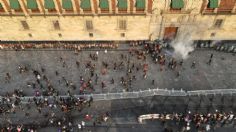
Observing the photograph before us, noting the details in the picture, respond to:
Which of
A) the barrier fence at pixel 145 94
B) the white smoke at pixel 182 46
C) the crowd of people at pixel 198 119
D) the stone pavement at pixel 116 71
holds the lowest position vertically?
the crowd of people at pixel 198 119

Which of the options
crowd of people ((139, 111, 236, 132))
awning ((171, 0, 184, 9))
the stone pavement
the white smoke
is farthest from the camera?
the white smoke

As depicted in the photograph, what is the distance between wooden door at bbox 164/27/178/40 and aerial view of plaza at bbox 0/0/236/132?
0.16m

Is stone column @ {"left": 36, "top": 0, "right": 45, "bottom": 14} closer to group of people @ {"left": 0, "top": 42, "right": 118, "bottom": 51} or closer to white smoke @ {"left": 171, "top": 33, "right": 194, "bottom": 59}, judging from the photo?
group of people @ {"left": 0, "top": 42, "right": 118, "bottom": 51}

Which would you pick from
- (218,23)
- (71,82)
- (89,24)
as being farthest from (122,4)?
(218,23)

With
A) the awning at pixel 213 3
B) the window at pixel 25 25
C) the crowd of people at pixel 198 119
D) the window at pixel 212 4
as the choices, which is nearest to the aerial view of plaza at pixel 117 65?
the window at pixel 25 25

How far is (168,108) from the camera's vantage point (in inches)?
2103

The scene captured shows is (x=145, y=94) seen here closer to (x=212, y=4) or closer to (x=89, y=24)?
(x=89, y=24)

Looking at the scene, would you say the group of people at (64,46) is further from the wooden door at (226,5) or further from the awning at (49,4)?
the wooden door at (226,5)

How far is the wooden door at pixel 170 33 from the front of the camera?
59.7 m

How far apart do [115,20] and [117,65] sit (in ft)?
22.6

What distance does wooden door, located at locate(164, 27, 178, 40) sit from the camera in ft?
196

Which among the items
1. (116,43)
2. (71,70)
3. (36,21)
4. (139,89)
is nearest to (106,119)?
(139,89)

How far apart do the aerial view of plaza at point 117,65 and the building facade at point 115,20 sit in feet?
0.48

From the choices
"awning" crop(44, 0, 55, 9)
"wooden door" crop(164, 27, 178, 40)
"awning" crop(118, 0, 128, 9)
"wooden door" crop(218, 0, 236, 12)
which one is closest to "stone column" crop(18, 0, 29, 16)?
"awning" crop(44, 0, 55, 9)
